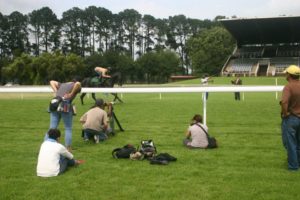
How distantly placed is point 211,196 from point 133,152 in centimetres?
283

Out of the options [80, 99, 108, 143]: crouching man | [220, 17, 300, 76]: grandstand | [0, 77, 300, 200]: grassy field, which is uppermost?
[220, 17, 300, 76]: grandstand

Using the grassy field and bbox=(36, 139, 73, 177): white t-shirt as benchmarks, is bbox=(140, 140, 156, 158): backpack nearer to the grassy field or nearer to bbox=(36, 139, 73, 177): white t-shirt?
the grassy field

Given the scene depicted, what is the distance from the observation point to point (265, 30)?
76.9 m

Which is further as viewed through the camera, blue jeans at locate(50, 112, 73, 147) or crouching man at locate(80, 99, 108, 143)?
crouching man at locate(80, 99, 108, 143)

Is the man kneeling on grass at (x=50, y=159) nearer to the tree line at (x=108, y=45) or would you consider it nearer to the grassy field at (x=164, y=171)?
the grassy field at (x=164, y=171)

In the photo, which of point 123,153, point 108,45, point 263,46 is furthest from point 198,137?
point 108,45

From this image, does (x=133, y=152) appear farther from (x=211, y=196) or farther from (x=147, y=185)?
(x=211, y=196)

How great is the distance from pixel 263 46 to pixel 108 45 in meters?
36.5

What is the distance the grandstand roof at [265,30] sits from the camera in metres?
72.5

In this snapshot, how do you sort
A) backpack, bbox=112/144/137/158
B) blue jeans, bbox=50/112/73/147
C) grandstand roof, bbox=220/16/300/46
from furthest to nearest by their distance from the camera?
grandstand roof, bbox=220/16/300/46, blue jeans, bbox=50/112/73/147, backpack, bbox=112/144/137/158

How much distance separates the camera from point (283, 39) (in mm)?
80812

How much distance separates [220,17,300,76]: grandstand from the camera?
73562 mm

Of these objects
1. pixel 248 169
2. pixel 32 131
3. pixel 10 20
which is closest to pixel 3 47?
pixel 10 20

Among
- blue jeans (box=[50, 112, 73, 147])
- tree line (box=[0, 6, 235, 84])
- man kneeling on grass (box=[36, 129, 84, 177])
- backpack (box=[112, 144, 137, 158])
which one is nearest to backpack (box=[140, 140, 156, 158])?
backpack (box=[112, 144, 137, 158])
